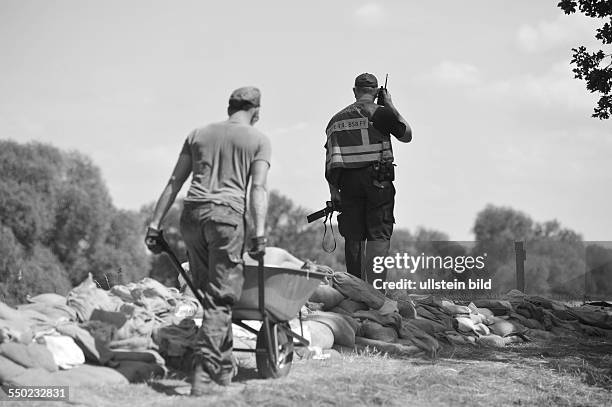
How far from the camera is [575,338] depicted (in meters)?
11.6

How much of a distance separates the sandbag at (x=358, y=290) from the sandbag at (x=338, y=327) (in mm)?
934

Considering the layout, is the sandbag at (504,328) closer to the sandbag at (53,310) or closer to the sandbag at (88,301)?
the sandbag at (88,301)

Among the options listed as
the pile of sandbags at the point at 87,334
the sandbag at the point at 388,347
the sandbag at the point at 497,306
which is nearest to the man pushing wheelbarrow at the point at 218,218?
the pile of sandbags at the point at 87,334

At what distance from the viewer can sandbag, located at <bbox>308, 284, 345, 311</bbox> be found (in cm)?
991

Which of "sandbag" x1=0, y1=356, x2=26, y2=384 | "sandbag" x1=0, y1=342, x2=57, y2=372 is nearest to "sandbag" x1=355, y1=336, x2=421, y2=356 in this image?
"sandbag" x1=0, y1=342, x2=57, y2=372

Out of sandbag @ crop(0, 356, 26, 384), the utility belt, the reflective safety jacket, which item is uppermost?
the reflective safety jacket

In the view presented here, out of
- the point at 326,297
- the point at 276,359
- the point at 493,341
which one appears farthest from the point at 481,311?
the point at 276,359

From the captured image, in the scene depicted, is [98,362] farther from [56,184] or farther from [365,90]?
[56,184]

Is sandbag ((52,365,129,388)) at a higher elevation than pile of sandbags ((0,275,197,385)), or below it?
below

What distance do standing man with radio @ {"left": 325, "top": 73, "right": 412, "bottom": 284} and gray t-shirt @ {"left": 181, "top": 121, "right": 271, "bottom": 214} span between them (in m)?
4.09

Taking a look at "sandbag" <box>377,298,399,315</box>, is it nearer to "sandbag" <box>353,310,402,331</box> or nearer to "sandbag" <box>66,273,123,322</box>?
"sandbag" <box>353,310,402,331</box>

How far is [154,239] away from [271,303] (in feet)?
3.18

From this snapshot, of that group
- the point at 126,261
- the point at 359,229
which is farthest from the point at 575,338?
the point at 126,261

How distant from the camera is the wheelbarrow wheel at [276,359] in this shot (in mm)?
6949
